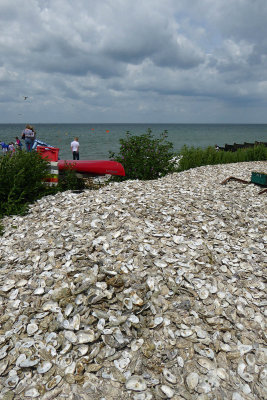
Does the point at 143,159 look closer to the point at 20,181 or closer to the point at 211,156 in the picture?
the point at 20,181

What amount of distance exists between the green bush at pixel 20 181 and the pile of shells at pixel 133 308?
1690mm

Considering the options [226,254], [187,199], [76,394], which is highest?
[187,199]

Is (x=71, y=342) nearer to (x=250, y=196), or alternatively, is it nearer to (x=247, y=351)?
(x=247, y=351)

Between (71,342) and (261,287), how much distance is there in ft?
8.66

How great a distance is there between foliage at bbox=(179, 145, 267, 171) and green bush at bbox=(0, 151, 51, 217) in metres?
7.16

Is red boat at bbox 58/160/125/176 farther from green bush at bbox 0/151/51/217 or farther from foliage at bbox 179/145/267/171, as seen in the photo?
foliage at bbox 179/145/267/171

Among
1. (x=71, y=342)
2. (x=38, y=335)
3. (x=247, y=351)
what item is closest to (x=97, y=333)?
(x=71, y=342)

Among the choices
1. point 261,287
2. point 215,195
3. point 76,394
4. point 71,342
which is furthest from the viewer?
point 215,195

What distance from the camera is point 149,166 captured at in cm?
1021

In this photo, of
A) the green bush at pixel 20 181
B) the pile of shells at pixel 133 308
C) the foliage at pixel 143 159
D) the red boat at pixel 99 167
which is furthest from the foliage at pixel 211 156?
the pile of shells at pixel 133 308

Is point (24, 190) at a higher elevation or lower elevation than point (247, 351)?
higher

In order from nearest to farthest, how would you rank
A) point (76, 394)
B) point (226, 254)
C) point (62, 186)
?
point (76, 394) < point (226, 254) < point (62, 186)

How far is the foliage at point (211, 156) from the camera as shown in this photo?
13423mm

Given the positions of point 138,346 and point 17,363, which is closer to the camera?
point 17,363
